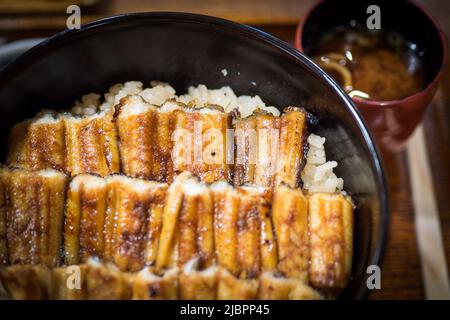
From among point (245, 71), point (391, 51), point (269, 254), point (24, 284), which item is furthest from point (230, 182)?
point (391, 51)

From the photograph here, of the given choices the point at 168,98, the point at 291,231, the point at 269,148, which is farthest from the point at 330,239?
the point at 168,98

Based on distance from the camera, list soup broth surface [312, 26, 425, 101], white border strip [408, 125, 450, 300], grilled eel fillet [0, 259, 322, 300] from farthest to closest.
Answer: soup broth surface [312, 26, 425, 101], white border strip [408, 125, 450, 300], grilled eel fillet [0, 259, 322, 300]

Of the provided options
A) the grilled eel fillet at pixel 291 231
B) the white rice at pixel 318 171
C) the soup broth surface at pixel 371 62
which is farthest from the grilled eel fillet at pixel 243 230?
the soup broth surface at pixel 371 62

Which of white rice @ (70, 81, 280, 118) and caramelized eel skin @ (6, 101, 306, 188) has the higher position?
white rice @ (70, 81, 280, 118)

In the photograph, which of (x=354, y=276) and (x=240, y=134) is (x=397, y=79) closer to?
(x=240, y=134)

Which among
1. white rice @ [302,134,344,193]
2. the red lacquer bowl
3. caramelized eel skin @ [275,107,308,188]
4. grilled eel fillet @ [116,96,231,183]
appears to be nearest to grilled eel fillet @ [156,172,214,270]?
grilled eel fillet @ [116,96,231,183]

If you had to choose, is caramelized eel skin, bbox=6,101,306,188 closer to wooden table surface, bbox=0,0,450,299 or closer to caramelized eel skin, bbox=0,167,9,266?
caramelized eel skin, bbox=0,167,9,266

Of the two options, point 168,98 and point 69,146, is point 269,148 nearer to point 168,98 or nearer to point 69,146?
point 168,98
